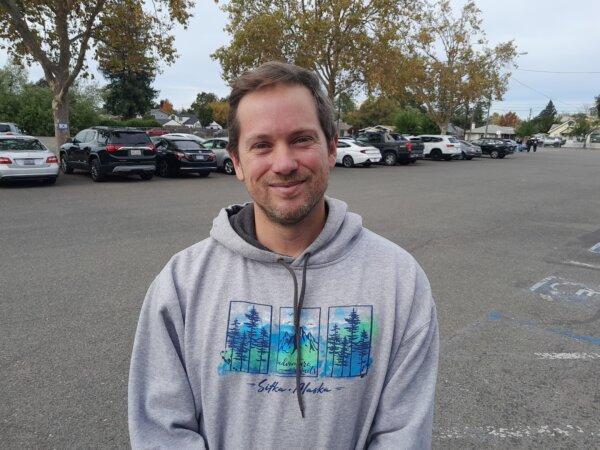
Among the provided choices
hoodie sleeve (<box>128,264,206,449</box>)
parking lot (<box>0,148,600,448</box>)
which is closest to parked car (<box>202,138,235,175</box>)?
parking lot (<box>0,148,600,448</box>)

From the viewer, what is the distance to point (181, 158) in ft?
56.1

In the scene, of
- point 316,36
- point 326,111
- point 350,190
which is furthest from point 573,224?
point 316,36

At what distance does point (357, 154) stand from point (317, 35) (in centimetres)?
676

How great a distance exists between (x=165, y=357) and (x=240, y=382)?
0.83 ft

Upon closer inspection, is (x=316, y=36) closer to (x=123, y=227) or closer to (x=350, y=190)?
(x=350, y=190)

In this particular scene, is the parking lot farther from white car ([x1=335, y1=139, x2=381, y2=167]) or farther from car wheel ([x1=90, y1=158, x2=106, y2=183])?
white car ([x1=335, y1=139, x2=381, y2=167])

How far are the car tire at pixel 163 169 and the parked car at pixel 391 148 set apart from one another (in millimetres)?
12362

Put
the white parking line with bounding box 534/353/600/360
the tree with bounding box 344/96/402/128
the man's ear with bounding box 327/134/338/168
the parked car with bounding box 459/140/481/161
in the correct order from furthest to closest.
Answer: the tree with bounding box 344/96/402/128, the parked car with bounding box 459/140/481/161, the white parking line with bounding box 534/353/600/360, the man's ear with bounding box 327/134/338/168

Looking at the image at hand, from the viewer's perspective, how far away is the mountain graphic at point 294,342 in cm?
149

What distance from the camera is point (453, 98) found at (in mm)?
41062

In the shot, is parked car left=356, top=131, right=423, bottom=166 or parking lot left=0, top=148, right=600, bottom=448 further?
parked car left=356, top=131, right=423, bottom=166

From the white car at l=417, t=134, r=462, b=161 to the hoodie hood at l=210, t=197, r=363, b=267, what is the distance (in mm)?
31534

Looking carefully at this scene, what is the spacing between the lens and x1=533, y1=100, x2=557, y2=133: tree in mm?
118338

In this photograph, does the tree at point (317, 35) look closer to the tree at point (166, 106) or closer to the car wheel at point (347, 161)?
the car wheel at point (347, 161)
